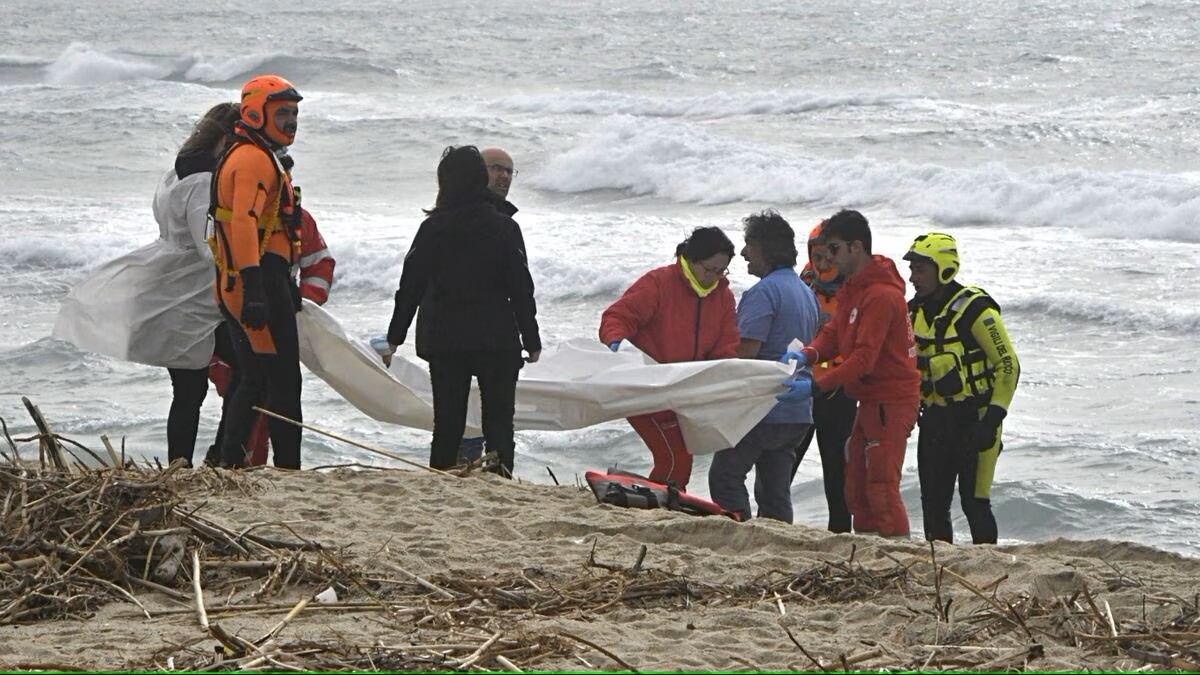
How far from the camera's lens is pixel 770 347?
774 centimetres

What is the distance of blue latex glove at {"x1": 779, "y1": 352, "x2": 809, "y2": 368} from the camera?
734 cm

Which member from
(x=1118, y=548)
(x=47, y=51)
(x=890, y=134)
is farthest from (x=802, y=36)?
(x=1118, y=548)

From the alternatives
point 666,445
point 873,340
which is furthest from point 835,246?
point 666,445

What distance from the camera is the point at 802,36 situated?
43.8 m

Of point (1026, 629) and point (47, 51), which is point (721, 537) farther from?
point (47, 51)

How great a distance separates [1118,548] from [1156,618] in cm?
157

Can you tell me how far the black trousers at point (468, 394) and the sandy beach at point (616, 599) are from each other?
0.66 metres

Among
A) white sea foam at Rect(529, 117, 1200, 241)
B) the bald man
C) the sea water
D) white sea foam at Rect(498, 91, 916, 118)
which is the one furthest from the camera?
white sea foam at Rect(498, 91, 916, 118)

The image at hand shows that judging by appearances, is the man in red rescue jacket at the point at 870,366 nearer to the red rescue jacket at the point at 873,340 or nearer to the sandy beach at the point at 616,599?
the red rescue jacket at the point at 873,340

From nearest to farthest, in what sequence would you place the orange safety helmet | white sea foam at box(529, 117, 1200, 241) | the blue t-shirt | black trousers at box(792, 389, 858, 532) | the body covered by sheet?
the orange safety helmet
the body covered by sheet
the blue t-shirt
black trousers at box(792, 389, 858, 532)
white sea foam at box(529, 117, 1200, 241)

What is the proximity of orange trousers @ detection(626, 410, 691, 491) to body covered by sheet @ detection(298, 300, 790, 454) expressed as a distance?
91 mm

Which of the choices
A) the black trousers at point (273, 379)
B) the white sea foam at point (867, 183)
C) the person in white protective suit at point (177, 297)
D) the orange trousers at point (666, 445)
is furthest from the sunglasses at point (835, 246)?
the white sea foam at point (867, 183)

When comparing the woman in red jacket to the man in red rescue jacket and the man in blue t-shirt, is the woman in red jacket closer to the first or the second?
the man in blue t-shirt

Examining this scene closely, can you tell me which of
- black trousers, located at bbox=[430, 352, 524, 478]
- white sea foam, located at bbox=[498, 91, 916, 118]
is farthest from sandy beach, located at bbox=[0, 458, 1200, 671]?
white sea foam, located at bbox=[498, 91, 916, 118]
